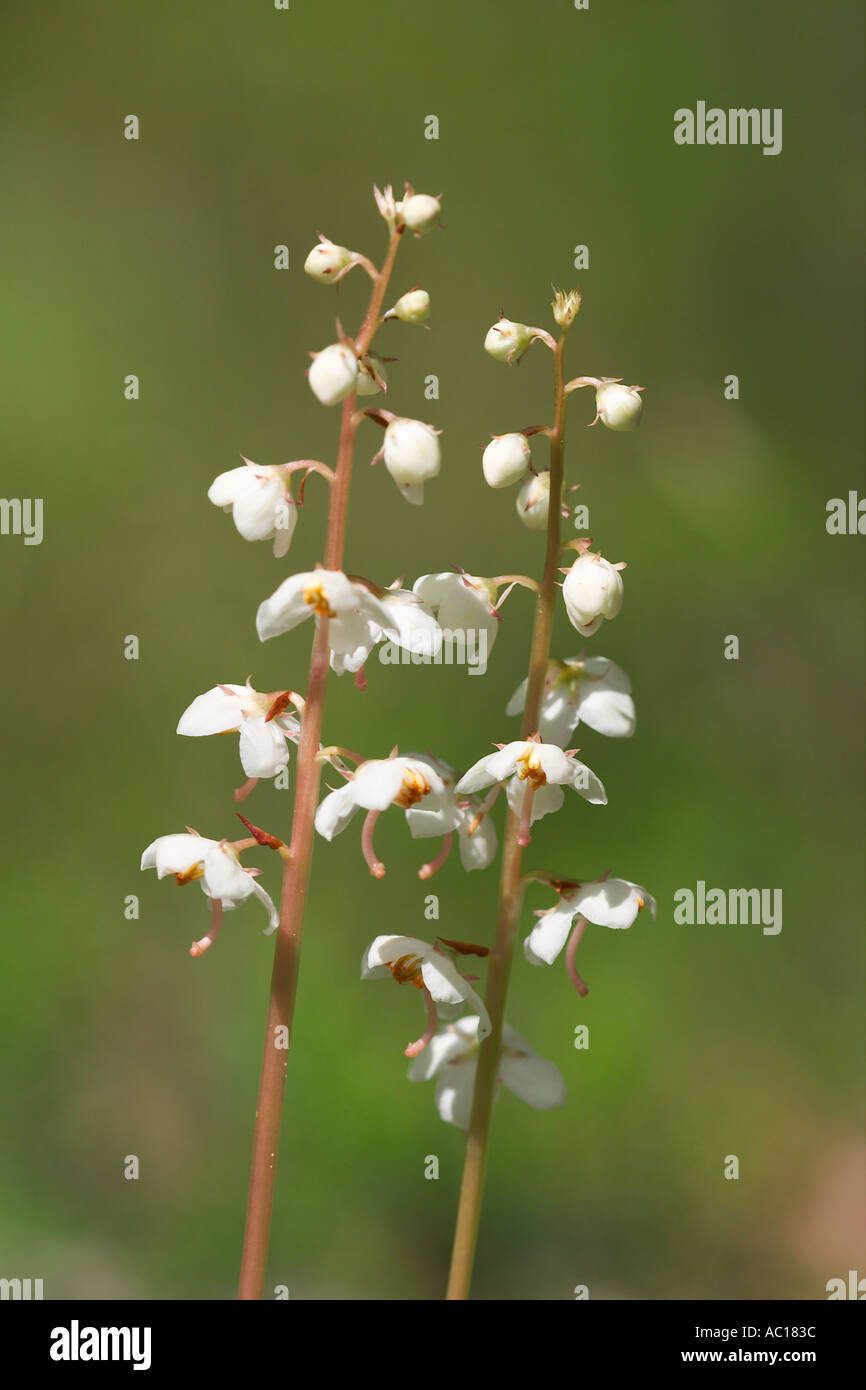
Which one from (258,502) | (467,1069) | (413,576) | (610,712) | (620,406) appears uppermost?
(413,576)

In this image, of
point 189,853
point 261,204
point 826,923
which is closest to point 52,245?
point 261,204

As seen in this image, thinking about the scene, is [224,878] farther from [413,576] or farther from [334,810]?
[413,576]

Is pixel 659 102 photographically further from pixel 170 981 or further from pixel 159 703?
pixel 170 981

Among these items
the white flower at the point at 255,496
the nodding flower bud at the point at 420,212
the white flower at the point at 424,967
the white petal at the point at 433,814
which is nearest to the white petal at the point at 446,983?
the white flower at the point at 424,967

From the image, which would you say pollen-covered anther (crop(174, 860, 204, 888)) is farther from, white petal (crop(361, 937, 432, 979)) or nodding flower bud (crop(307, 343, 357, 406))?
nodding flower bud (crop(307, 343, 357, 406))

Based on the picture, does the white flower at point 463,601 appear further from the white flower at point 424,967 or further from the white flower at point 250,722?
the white flower at point 424,967

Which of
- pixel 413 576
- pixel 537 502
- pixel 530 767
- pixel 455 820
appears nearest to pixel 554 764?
pixel 530 767

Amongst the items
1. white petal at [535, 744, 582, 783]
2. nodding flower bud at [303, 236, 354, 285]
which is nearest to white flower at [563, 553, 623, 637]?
white petal at [535, 744, 582, 783]
